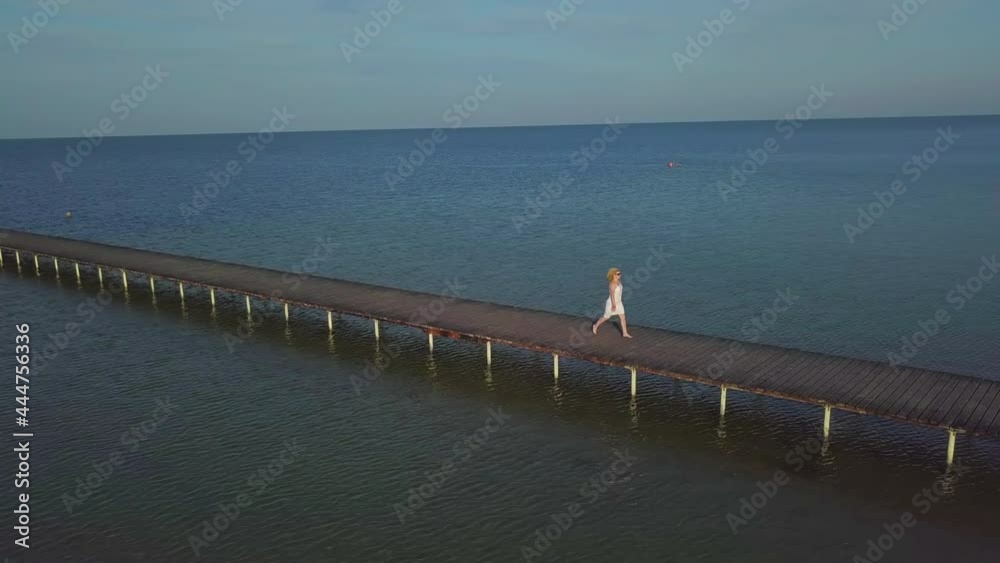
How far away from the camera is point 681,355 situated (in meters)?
20.6

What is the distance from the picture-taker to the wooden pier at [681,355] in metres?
16.8

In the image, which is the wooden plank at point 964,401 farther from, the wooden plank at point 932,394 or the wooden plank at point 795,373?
the wooden plank at point 795,373

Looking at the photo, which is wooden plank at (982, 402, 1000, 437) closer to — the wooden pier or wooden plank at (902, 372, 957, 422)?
the wooden pier

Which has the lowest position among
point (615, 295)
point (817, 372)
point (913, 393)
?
point (817, 372)

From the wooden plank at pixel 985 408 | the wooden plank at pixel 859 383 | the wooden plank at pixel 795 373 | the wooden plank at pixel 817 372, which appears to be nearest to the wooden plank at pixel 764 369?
the wooden plank at pixel 795 373

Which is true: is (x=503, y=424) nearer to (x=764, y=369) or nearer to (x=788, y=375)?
(x=764, y=369)

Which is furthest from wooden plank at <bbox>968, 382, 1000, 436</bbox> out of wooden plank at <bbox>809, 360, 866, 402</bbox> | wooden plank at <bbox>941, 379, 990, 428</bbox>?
wooden plank at <bbox>809, 360, 866, 402</bbox>

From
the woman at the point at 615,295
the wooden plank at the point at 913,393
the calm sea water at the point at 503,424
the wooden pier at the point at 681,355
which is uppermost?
the woman at the point at 615,295

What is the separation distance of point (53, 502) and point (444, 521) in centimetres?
869

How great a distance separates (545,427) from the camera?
19594mm

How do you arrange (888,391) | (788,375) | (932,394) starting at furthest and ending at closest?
(788,375) → (888,391) → (932,394)

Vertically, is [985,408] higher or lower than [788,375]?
higher

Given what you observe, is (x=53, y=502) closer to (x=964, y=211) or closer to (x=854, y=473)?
(x=854, y=473)

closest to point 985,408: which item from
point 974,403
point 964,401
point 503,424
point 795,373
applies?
point 974,403
